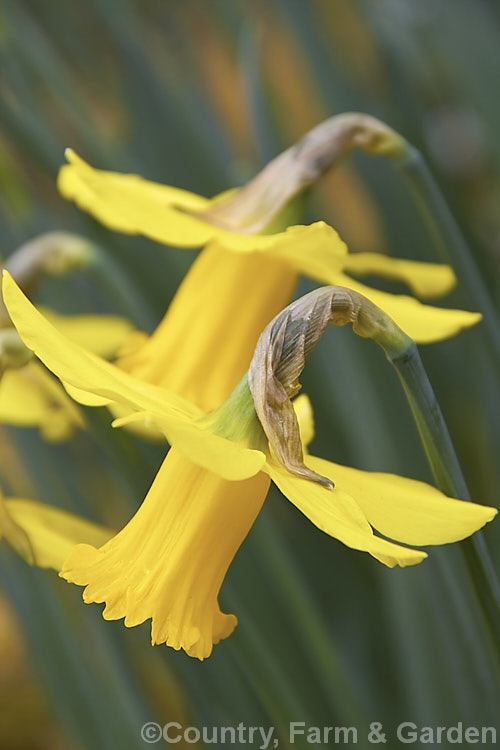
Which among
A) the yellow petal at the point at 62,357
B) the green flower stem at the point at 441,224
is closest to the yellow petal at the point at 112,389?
the yellow petal at the point at 62,357

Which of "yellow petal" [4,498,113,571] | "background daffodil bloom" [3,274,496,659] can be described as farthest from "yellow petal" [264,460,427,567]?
"yellow petal" [4,498,113,571]

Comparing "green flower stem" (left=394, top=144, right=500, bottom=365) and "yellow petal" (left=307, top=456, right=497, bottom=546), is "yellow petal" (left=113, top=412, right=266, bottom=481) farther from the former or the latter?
"green flower stem" (left=394, top=144, right=500, bottom=365)

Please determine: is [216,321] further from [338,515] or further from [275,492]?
[275,492]

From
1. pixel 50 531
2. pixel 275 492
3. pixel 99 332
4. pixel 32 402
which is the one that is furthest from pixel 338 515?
pixel 275 492

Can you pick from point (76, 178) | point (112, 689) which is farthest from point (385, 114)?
point (112, 689)

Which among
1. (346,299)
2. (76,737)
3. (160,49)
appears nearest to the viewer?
(346,299)

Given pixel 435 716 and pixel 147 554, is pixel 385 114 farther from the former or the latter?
pixel 147 554
